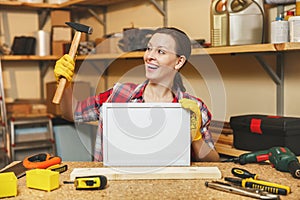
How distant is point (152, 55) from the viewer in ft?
5.00

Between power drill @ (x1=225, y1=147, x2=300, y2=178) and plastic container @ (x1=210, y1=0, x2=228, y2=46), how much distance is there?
2.82 feet

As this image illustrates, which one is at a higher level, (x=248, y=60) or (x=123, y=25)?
(x=123, y=25)

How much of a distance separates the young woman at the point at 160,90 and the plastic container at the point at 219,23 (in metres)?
0.58

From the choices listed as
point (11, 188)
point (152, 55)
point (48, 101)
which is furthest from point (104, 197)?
point (48, 101)

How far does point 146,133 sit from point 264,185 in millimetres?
376

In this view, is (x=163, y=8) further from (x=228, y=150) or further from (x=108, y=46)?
(x=228, y=150)

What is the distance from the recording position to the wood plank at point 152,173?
1.28m

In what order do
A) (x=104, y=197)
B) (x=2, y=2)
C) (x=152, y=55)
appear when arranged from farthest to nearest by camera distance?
(x=2, y=2), (x=152, y=55), (x=104, y=197)

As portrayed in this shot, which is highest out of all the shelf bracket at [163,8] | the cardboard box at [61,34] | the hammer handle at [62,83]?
the shelf bracket at [163,8]

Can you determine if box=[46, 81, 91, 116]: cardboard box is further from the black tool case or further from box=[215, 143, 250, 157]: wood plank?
the black tool case

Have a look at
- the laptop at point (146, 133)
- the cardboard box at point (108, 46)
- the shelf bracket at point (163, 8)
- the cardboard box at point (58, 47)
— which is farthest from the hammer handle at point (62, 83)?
the cardboard box at point (58, 47)

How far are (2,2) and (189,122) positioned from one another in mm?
2443

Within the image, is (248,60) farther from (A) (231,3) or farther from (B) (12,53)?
(B) (12,53)

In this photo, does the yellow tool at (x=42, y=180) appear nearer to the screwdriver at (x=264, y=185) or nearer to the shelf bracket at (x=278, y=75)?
the screwdriver at (x=264, y=185)
